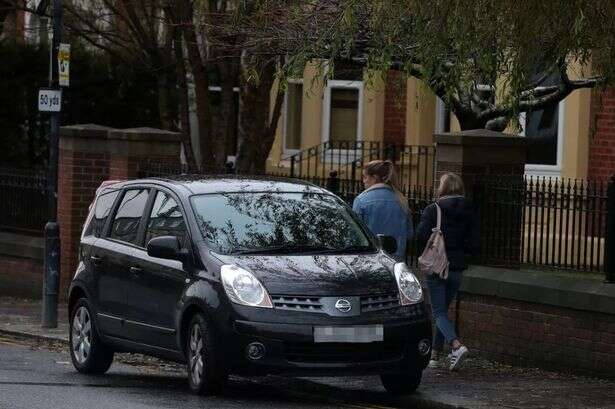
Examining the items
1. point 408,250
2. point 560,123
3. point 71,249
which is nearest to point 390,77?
point 560,123

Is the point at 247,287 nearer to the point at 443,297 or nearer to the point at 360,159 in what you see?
the point at 443,297

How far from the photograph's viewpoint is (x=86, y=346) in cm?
1317

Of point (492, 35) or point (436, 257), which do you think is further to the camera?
point (436, 257)

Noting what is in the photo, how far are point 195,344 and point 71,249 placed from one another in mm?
8979

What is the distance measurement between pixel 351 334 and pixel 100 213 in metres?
3.37

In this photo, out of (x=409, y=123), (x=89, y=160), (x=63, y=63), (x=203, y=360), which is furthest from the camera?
(x=409, y=123)

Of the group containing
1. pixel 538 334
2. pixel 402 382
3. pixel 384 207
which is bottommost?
pixel 402 382

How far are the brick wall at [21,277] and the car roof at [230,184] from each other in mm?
8348

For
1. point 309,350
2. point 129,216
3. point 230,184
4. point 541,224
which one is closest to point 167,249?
point 230,184

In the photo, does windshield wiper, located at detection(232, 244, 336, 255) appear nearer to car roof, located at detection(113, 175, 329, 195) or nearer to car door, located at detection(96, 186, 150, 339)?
car roof, located at detection(113, 175, 329, 195)

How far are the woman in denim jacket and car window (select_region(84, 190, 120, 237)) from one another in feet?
6.76

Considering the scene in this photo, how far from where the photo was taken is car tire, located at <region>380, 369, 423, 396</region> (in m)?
11.4

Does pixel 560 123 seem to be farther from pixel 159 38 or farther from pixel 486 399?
pixel 486 399

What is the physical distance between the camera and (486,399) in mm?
11359
